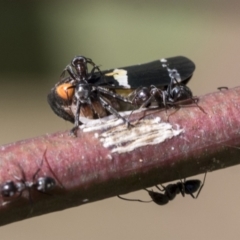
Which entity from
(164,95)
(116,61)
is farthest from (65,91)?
(116,61)

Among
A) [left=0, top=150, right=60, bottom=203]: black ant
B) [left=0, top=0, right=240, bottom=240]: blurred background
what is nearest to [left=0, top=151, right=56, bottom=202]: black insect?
[left=0, top=150, right=60, bottom=203]: black ant

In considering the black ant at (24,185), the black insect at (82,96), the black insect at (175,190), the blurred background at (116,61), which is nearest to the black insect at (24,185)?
the black ant at (24,185)

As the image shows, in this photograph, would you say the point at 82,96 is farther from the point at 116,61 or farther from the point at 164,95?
the point at 116,61

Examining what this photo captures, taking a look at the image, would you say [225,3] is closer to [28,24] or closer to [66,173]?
[28,24]

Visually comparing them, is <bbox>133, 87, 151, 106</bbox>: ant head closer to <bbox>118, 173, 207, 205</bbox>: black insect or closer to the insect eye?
the insect eye

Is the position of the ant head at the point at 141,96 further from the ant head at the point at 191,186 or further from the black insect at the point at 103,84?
the ant head at the point at 191,186

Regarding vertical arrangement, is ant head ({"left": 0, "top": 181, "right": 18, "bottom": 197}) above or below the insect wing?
below
